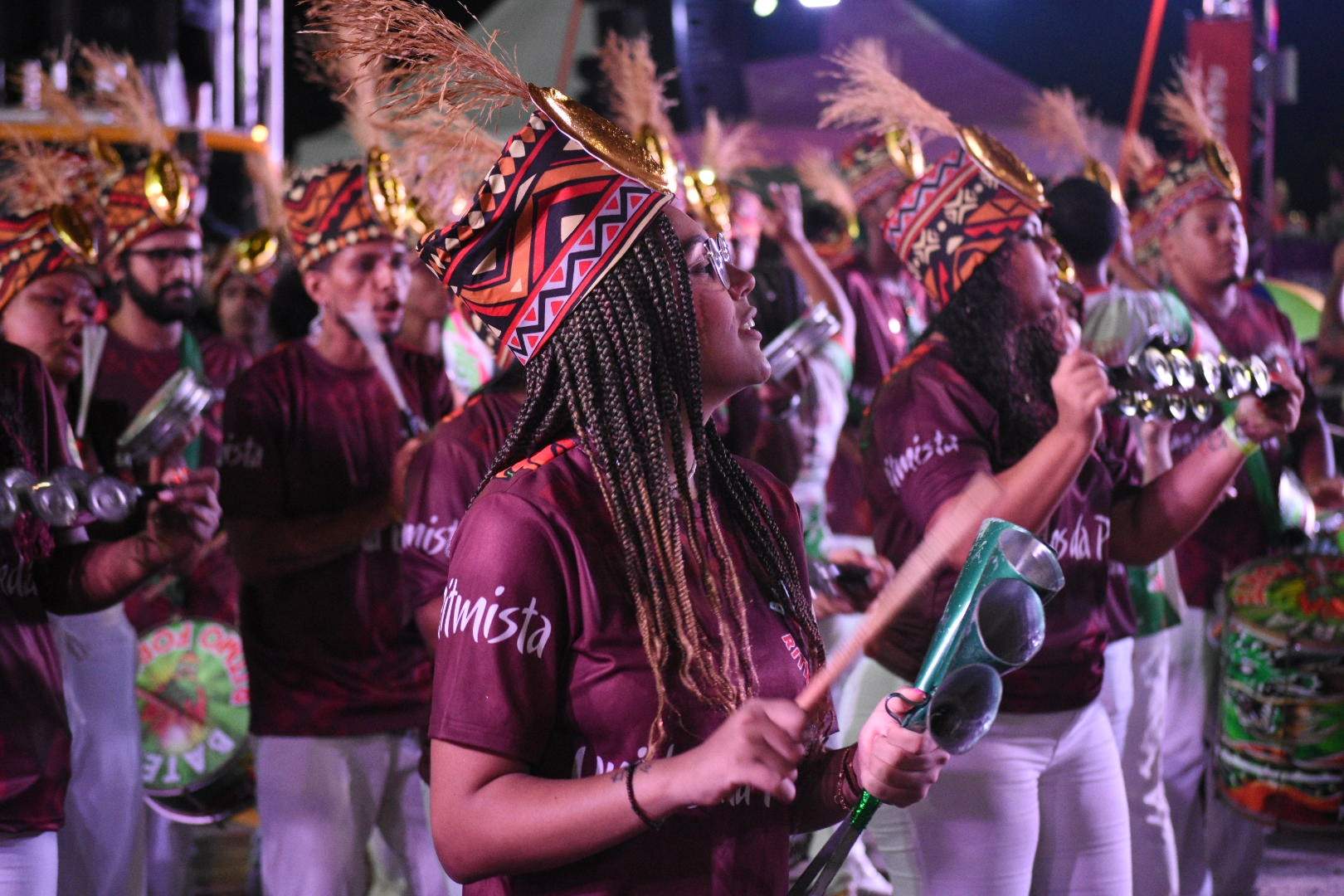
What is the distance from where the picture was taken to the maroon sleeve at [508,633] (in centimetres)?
217

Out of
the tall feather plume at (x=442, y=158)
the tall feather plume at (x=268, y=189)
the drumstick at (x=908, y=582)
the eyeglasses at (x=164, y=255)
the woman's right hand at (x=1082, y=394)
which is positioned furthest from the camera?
the tall feather plume at (x=268, y=189)

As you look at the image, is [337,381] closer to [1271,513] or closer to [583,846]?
[583,846]

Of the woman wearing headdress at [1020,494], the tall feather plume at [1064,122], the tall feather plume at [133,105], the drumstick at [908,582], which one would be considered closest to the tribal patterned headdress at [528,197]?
the drumstick at [908,582]

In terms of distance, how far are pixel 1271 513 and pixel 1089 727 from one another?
2.44m

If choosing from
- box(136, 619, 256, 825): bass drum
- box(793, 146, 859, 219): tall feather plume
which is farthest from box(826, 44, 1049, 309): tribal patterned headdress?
box(793, 146, 859, 219): tall feather plume

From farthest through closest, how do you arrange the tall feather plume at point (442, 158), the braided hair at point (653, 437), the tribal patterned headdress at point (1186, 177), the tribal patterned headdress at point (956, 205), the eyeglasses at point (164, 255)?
the tribal patterned headdress at point (1186, 177) → the eyeglasses at point (164, 255) → the tribal patterned headdress at point (956, 205) → the tall feather plume at point (442, 158) → the braided hair at point (653, 437)

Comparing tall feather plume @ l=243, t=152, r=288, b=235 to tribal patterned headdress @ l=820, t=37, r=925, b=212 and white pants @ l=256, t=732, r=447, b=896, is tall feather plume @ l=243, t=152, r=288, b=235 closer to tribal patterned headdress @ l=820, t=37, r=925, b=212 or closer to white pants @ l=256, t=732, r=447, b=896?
tribal patterned headdress @ l=820, t=37, r=925, b=212

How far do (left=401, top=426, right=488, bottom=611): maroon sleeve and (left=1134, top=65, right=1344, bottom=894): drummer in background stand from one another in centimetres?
274

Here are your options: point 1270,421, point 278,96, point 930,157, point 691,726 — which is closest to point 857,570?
point 1270,421

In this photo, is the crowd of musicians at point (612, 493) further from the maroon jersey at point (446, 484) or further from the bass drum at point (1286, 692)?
the bass drum at point (1286, 692)

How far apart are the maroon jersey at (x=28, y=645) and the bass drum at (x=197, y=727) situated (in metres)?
1.99

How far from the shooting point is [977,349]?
4062 mm

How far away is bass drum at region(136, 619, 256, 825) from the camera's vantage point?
18.3ft

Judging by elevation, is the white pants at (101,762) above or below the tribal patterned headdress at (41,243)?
below
